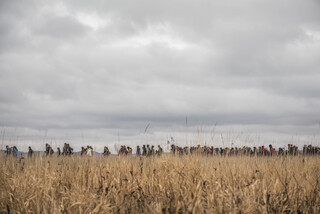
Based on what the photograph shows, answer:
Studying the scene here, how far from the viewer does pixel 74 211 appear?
3.71 m

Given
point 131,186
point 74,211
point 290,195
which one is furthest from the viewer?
point 131,186

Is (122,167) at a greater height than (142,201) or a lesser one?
greater

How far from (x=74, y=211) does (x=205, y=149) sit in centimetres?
428

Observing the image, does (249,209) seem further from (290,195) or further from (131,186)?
(131,186)

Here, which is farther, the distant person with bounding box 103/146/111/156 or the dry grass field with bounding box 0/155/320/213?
the distant person with bounding box 103/146/111/156

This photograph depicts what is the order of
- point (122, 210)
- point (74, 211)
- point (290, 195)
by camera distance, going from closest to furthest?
point (74, 211), point (122, 210), point (290, 195)

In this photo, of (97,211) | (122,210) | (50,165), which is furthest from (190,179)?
(50,165)

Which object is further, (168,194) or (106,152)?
(106,152)

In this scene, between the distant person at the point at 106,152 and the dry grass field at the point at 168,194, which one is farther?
the distant person at the point at 106,152

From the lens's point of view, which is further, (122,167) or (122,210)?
(122,167)

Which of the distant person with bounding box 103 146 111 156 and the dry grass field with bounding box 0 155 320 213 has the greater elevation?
the distant person with bounding box 103 146 111 156

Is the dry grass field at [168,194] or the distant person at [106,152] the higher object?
the distant person at [106,152]

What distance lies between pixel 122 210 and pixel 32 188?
1792 mm

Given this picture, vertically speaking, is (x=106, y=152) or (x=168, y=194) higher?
(x=106, y=152)
